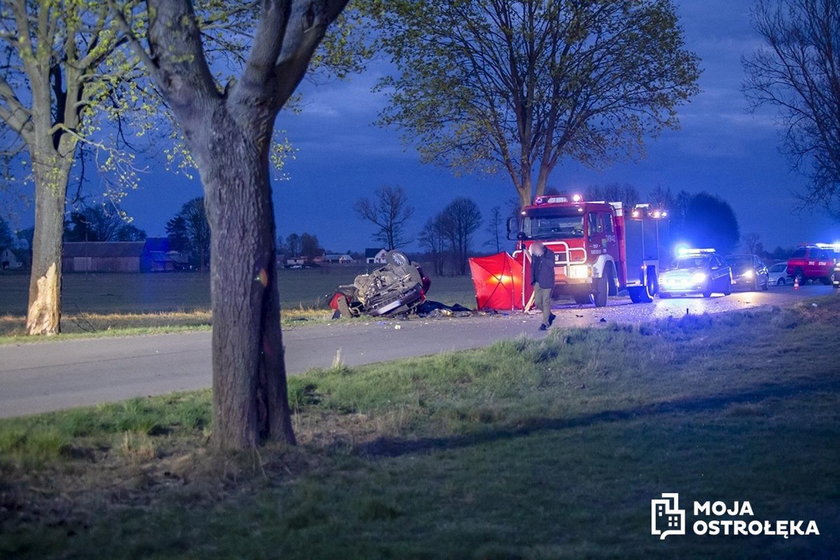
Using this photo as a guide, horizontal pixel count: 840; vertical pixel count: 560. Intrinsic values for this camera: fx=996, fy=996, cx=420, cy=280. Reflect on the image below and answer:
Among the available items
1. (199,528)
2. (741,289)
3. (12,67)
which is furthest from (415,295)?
(741,289)

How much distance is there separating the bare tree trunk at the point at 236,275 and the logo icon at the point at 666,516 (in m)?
3.38

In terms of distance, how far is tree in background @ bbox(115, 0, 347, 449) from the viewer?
8.35m

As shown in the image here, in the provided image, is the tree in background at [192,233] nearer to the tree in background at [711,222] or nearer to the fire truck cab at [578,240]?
the tree in background at [711,222]

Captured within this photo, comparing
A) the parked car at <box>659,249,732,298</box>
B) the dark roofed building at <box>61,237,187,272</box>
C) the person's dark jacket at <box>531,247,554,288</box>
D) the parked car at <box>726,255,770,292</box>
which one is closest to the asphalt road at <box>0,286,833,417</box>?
the person's dark jacket at <box>531,247,554,288</box>

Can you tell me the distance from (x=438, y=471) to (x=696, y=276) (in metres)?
31.1

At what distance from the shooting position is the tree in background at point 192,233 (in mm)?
104062

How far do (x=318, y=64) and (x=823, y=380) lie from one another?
1308 cm

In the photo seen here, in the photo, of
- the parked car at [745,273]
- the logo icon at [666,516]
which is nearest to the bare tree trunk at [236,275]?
the logo icon at [666,516]

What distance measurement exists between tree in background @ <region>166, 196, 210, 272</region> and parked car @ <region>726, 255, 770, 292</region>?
203 ft

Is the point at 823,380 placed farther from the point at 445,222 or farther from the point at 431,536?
the point at 445,222

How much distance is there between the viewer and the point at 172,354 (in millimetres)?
16516

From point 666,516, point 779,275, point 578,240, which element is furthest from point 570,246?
point 779,275

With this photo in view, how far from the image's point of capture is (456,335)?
20703mm

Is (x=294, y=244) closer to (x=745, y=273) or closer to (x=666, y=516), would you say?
(x=745, y=273)
